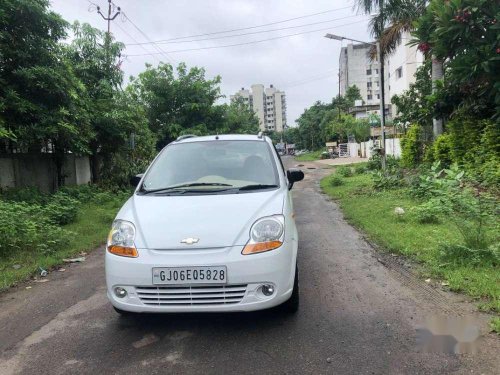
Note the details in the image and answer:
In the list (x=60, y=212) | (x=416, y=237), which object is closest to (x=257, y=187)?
(x=416, y=237)

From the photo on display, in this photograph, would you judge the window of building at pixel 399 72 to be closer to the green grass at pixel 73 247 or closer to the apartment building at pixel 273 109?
the green grass at pixel 73 247

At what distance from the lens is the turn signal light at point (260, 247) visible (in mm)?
3377

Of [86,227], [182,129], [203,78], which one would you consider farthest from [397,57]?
[86,227]

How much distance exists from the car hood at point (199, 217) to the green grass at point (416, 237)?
2206 mm

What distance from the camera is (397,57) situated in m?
36.3

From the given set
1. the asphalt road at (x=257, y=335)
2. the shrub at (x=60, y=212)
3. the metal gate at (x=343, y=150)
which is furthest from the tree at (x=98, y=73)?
the metal gate at (x=343, y=150)

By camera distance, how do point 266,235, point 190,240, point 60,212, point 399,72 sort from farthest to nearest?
point 399,72 < point 60,212 < point 266,235 < point 190,240

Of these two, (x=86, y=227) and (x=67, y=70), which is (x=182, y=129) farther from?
(x=86, y=227)

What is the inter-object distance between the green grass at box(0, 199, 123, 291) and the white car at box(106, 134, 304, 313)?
273cm

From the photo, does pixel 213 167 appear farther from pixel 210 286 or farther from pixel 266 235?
pixel 210 286

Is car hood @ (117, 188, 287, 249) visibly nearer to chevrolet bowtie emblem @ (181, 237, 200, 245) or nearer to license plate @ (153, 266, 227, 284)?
chevrolet bowtie emblem @ (181, 237, 200, 245)

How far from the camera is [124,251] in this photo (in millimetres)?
3518

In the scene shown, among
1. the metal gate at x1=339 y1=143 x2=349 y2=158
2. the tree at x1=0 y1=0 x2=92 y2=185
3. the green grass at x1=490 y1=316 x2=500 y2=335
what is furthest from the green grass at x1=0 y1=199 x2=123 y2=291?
the metal gate at x1=339 y1=143 x2=349 y2=158

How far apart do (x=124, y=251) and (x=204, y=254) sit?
2.31 feet
